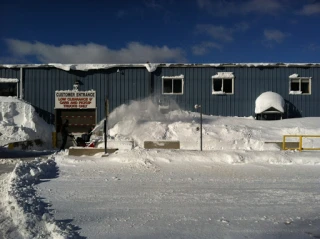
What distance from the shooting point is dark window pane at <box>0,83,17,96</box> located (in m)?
21.1

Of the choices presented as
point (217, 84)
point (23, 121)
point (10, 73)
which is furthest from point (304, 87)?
point (10, 73)

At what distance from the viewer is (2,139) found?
674 inches

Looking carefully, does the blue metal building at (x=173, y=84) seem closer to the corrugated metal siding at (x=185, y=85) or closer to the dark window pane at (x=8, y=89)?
the corrugated metal siding at (x=185, y=85)

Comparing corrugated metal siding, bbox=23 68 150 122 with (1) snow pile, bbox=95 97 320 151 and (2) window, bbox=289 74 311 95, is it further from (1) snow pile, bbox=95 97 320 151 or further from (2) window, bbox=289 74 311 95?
(2) window, bbox=289 74 311 95

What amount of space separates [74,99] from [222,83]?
9.78 m

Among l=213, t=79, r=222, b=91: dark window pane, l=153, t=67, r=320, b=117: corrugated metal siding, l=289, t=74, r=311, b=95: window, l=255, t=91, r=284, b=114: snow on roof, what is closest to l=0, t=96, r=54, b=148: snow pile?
l=153, t=67, r=320, b=117: corrugated metal siding

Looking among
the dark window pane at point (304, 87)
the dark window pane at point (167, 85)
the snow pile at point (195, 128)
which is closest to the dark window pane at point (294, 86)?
the dark window pane at point (304, 87)

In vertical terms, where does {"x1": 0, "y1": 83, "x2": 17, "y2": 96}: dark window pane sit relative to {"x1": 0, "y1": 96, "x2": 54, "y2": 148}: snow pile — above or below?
above

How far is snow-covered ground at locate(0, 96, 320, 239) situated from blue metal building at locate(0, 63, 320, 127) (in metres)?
9.25

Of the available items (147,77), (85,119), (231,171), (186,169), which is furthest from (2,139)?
(231,171)

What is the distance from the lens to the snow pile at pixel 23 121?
58.9ft

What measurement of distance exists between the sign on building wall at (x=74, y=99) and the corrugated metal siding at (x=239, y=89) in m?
4.36

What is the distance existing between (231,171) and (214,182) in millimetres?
1679

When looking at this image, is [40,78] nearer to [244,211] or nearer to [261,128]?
[261,128]
